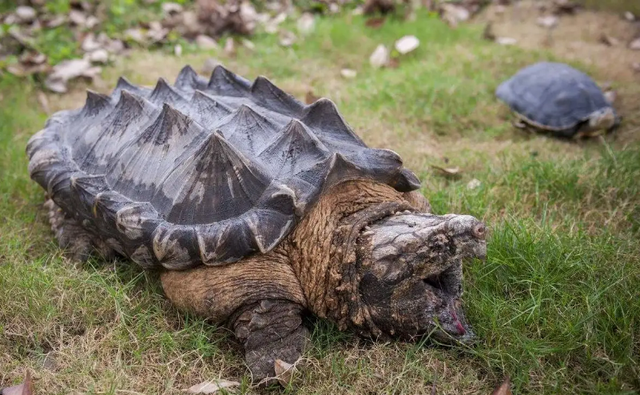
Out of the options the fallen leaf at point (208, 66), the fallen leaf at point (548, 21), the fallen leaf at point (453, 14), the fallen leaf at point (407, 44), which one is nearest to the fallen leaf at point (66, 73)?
the fallen leaf at point (208, 66)

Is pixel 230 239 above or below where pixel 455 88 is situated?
above

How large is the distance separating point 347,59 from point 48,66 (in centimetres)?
248

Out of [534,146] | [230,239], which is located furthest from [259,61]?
[230,239]

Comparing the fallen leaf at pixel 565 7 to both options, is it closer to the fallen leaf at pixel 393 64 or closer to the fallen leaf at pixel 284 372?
the fallen leaf at pixel 393 64

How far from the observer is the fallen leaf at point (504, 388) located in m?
1.82

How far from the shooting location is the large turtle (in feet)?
12.1

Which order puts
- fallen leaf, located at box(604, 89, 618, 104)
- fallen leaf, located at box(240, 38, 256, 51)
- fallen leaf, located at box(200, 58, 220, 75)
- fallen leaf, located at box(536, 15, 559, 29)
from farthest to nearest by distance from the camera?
1. fallen leaf, located at box(536, 15, 559, 29)
2. fallen leaf, located at box(240, 38, 256, 51)
3. fallen leaf, located at box(200, 58, 220, 75)
4. fallen leaf, located at box(604, 89, 618, 104)

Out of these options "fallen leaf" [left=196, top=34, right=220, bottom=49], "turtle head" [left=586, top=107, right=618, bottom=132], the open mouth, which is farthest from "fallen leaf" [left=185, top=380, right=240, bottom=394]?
"fallen leaf" [left=196, top=34, right=220, bottom=49]

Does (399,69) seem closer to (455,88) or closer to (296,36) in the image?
(455,88)

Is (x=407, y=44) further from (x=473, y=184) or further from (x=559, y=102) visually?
(x=473, y=184)

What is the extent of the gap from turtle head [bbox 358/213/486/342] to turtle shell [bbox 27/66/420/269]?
0.29 metres

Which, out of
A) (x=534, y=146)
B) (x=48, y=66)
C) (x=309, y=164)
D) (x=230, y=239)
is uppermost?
(x=309, y=164)

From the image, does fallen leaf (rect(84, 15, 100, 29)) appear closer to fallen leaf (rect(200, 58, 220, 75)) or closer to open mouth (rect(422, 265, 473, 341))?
fallen leaf (rect(200, 58, 220, 75))

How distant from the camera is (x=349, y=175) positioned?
208 centimetres
